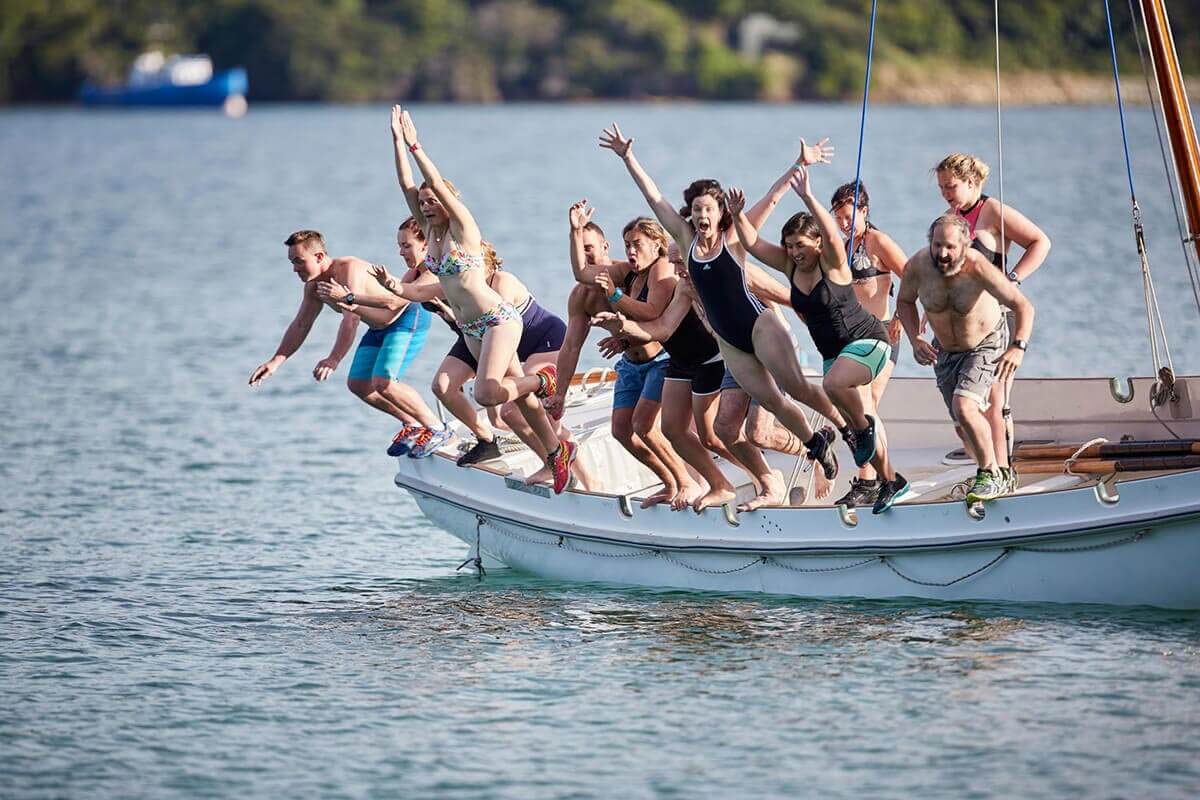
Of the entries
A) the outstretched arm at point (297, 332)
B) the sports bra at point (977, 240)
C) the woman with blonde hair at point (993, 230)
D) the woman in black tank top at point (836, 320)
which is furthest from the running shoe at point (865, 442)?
the outstretched arm at point (297, 332)

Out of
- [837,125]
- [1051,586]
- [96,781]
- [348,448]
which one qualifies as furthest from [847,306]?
[837,125]

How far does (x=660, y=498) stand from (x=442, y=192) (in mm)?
2283

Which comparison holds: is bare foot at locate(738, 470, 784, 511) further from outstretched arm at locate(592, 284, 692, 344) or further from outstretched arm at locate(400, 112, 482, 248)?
outstretched arm at locate(400, 112, 482, 248)

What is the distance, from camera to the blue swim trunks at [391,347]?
496 inches

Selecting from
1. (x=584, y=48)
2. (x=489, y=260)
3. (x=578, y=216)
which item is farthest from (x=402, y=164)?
(x=584, y=48)

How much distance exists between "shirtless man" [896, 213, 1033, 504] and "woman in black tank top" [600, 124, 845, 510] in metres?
0.71

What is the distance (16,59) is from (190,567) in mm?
108316

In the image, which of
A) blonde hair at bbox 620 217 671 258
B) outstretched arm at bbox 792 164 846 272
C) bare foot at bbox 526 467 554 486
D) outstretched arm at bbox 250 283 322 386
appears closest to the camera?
outstretched arm at bbox 792 164 846 272

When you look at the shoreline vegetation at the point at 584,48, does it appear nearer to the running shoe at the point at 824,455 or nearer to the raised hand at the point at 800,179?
the running shoe at the point at 824,455

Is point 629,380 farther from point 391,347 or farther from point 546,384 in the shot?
point 391,347

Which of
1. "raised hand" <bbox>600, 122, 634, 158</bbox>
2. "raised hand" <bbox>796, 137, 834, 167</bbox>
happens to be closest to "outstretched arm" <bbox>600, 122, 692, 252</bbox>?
"raised hand" <bbox>600, 122, 634, 158</bbox>

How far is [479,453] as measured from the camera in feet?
40.4

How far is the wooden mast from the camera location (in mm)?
10266

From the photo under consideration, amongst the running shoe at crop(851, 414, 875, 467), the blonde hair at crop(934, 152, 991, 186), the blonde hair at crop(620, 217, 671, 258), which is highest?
the blonde hair at crop(934, 152, 991, 186)
